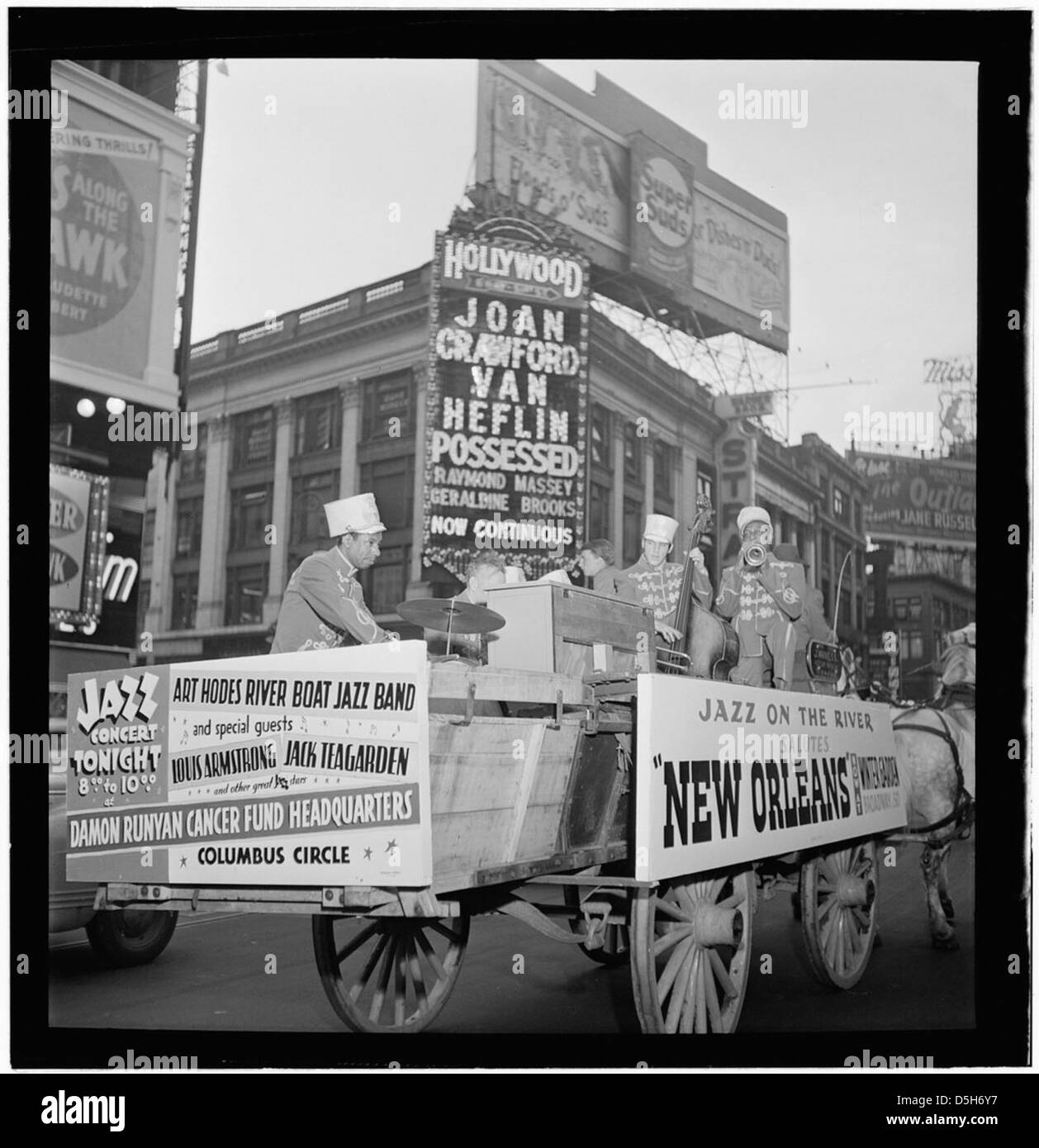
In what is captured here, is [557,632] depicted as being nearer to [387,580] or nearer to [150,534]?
[150,534]

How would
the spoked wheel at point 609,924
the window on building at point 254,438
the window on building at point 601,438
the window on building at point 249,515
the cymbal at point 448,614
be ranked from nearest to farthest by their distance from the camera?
the cymbal at point 448,614
the spoked wheel at point 609,924
the window on building at point 254,438
the window on building at point 601,438
the window on building at point 249,515

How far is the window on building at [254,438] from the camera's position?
16125 millimetres

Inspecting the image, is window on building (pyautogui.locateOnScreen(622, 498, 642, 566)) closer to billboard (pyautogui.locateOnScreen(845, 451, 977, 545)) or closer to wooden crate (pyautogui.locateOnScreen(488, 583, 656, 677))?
billboard (pyautogui.locateOnScreen(845, 451, 977, 545))

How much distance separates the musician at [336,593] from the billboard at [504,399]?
9.26 m

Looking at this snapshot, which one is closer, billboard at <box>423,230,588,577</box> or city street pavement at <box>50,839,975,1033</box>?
city street pavement at <box>50,839,975,1033</box>

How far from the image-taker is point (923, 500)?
32.1ft

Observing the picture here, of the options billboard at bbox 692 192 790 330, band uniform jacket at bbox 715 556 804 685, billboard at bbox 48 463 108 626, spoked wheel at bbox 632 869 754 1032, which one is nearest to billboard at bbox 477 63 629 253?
billboard at bbox 692 192 790 330

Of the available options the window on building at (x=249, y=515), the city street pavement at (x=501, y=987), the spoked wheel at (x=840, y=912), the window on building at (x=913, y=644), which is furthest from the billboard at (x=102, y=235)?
the window on building at (x=913, y=644)

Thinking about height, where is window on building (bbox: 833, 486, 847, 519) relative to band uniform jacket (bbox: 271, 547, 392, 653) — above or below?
above

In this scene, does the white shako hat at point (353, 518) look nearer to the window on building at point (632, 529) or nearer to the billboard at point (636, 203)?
the billboard at point (636, 203)

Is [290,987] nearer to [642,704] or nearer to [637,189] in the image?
[642,704]

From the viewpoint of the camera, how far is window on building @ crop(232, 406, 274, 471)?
1612 cm

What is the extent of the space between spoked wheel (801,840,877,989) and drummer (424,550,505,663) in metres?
2.18

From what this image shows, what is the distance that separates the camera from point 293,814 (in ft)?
13.8
